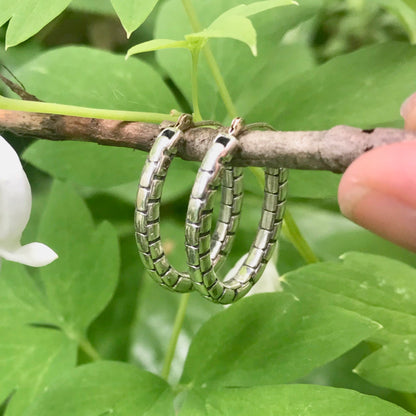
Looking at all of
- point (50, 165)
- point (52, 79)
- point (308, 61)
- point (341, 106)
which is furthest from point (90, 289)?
point (308, 61)

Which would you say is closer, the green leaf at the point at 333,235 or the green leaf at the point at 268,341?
the green leaf at the point at 268,341

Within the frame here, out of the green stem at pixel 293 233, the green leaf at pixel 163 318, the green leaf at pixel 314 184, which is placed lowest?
the green leaf at pixel 163 318

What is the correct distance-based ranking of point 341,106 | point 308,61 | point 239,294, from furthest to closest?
point 308,61, point 341,106, point 239,294

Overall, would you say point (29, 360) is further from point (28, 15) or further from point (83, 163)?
point (28, 15)

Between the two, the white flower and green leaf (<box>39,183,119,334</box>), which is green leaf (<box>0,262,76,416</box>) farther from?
the white flower

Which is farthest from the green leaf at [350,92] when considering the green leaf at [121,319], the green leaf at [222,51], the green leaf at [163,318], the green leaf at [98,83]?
the green leaf at [121,319]

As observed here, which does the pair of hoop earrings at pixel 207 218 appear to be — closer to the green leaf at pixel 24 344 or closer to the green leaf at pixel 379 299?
the green leaf at pixel 379 299

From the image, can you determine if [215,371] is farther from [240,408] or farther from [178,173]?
[178,173]
